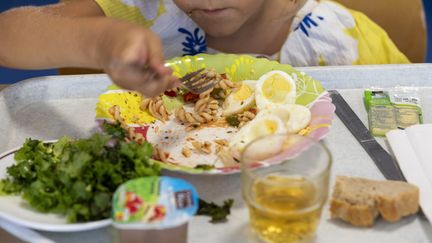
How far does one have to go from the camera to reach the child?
3.22ft

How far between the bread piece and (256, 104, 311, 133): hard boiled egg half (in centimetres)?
18

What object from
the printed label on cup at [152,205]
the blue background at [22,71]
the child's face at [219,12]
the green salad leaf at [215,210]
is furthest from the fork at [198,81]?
the blue background at [22,71]

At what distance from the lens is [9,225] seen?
2.75 ft

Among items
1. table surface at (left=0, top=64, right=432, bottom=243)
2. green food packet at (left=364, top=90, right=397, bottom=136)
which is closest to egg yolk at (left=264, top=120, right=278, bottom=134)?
table surface at (left=0, top=64, right=432, bottom=243)

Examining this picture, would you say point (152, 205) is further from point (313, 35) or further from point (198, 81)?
point (313, 35)

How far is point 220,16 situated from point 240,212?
59cm

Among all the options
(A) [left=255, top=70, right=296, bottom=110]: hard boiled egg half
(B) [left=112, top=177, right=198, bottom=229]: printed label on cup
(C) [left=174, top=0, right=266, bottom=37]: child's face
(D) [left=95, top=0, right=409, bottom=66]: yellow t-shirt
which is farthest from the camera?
(D) [left=95, top=0, right=409, bottom=66]: yellow t-shirt

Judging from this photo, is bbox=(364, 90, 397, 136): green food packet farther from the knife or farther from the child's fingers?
the child's fingers

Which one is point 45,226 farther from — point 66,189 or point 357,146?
point 357,146

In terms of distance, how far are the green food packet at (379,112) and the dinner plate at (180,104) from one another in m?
0.11

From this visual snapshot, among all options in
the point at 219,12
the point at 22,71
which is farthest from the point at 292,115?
the point at 22,71

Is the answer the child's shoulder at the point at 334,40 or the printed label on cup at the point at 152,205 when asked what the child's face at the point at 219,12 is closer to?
the child's shoulder at the point at 334,40

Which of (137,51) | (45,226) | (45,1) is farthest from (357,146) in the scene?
(45,1)

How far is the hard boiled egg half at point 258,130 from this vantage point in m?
0.99
